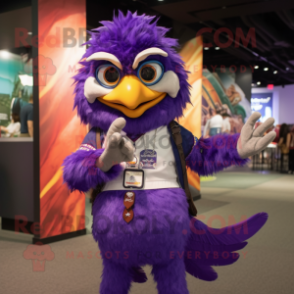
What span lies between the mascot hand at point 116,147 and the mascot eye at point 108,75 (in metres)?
0.28

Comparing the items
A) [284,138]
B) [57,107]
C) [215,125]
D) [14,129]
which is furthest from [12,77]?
[284,138]

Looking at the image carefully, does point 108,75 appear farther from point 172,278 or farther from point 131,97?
point 172,278

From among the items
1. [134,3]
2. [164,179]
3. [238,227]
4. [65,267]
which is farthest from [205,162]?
[134,3]

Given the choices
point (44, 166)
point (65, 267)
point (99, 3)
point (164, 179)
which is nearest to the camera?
point (164, 179)

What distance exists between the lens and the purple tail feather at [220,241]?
5.09 feet

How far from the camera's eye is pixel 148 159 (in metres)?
1.45

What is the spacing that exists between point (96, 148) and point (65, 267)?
58.7 inches

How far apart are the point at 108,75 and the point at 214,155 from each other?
0.57m

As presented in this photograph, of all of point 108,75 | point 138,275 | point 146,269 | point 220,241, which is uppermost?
point 108,75

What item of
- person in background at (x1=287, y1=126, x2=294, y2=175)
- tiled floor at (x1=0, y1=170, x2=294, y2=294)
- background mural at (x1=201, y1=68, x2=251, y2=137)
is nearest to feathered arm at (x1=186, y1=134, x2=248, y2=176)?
tiled floor at (x1=0, y1=170, x2=294, y2=294)

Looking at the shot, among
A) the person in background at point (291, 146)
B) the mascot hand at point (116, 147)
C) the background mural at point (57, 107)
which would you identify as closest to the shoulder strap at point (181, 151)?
the mascot hand at point (116, 147)

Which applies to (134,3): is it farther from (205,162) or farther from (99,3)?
(205,162)

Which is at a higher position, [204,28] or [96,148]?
[204,28]

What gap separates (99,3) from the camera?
16.1ft
